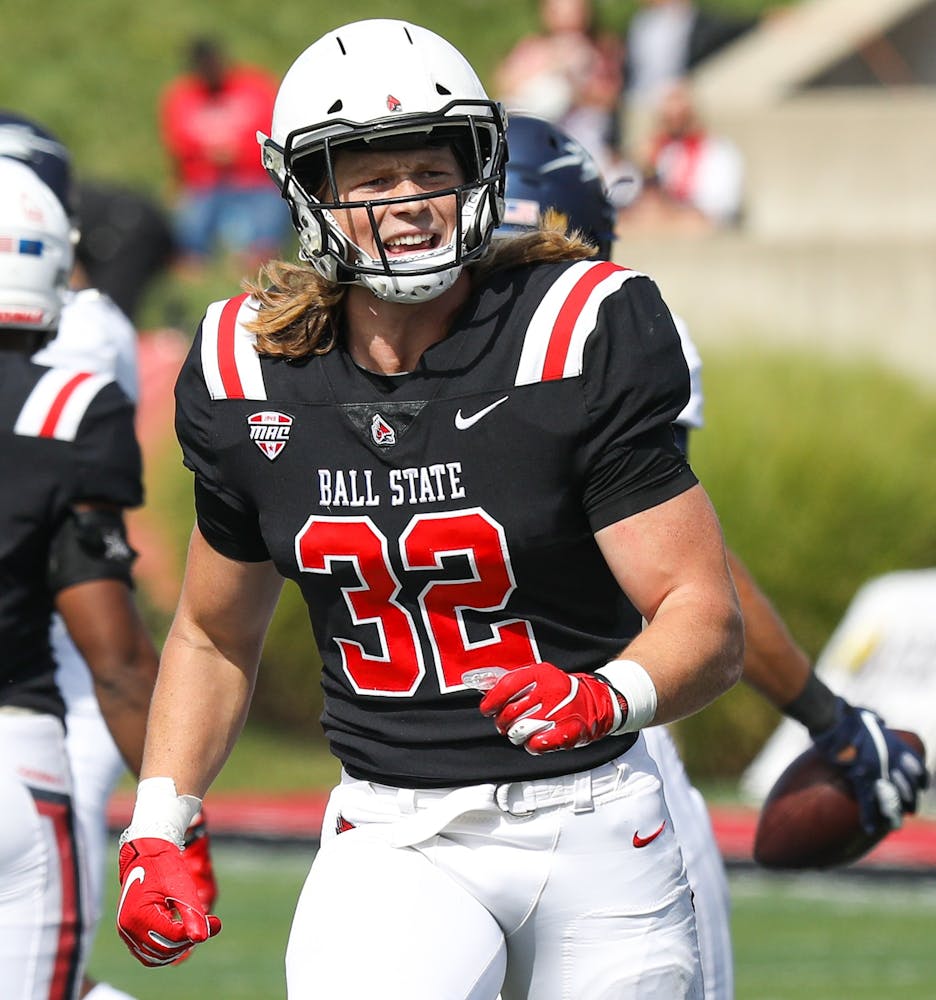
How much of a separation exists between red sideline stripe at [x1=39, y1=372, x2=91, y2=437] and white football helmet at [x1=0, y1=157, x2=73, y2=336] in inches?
14.0

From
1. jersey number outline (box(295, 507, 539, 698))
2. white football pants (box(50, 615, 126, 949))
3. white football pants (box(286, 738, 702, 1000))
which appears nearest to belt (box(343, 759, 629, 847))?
white football pants (box(286, 738, 702, 1000))

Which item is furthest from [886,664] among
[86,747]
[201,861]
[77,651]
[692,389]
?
[201,861]

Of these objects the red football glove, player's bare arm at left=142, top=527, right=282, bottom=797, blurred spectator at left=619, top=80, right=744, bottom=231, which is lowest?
blurred spectator at left=619, top=80, right=744, bottom=231

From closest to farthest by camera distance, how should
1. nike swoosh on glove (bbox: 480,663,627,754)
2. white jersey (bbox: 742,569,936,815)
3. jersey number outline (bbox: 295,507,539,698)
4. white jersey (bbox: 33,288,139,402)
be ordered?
nike swoosh on glove (bbox: 480,663,627,754), jersey number outline (bbox: 295,507,539,698), white jersey (bbox: 33,288,139,402), white jersey (bbox: 742,569,936,815)

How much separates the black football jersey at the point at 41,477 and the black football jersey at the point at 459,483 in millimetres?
484

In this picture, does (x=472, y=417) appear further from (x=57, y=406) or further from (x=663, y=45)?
(x=663, y=45)

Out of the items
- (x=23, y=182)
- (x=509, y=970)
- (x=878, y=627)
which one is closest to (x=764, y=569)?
(x=878, y=627)

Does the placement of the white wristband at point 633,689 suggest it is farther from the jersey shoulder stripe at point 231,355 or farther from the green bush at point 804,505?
the green bush at point 804,505

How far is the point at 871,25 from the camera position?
48.7 ft

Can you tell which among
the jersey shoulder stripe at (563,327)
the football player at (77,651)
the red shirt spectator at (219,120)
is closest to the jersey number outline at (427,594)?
the jersey shoulder stripe at (563,327)

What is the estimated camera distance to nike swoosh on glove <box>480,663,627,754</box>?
8.94ft

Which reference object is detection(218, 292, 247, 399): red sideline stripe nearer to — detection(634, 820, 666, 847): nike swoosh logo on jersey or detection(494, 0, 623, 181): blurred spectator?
detection(634, 820, 666, 847): nike swoosh logo on jersey

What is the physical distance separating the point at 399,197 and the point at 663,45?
37.3 ft

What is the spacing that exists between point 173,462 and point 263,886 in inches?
134
